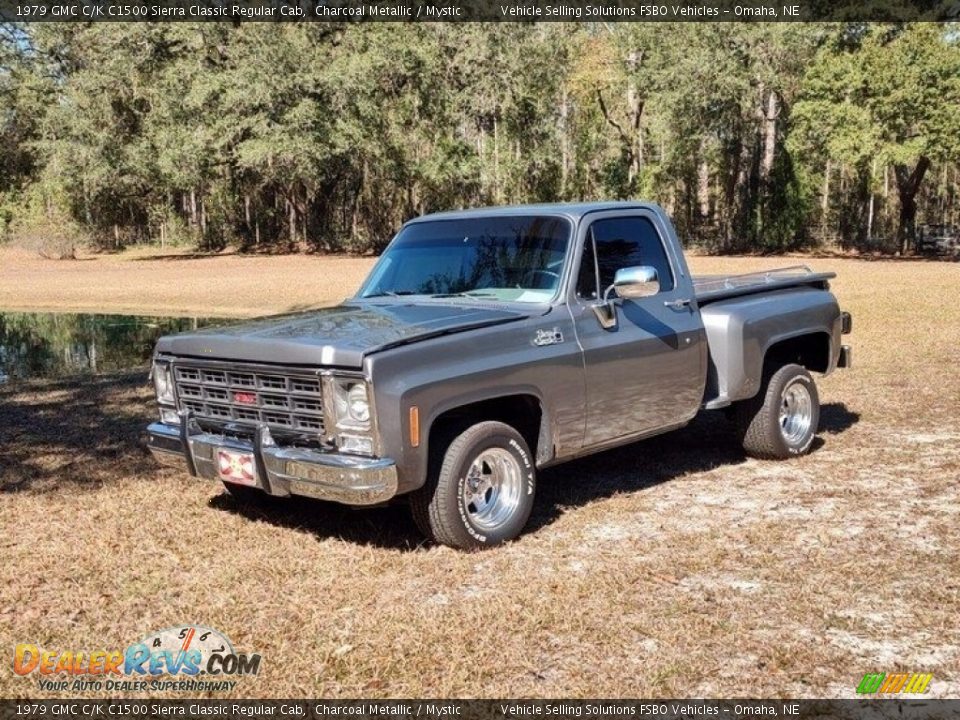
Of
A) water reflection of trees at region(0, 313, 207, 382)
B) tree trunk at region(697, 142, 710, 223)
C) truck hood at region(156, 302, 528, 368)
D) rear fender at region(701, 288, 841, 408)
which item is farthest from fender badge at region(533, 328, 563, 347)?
tree trunk at region(697, 142, 710, 223)

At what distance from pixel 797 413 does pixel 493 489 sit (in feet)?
10.7

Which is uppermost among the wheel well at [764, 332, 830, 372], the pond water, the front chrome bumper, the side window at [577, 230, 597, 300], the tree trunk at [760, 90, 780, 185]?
the tree trunk at [760, 90, 780, 185]

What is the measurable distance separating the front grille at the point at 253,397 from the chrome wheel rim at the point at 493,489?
3.06ft

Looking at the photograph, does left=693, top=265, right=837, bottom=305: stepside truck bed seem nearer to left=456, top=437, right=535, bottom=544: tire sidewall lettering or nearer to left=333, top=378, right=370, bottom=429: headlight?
left=456, top=437, right=535, bottom=544: tire sidewall lettering

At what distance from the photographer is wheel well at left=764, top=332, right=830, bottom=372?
791 centimetres

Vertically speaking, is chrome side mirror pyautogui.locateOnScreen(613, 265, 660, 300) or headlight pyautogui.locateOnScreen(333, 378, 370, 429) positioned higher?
chrome side mirror pyautogui.locateOnScreen(613, 265, 660, 300)

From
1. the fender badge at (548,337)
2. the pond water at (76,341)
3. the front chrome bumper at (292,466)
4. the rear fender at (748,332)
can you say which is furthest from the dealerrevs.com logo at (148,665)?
the pond water at (76,341)

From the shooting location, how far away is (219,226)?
52.7 meters

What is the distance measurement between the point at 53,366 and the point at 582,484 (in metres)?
10.6

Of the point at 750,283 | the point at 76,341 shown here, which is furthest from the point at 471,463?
the point at 76,341

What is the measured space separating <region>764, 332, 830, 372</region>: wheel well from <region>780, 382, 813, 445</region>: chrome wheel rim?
24 centimetres

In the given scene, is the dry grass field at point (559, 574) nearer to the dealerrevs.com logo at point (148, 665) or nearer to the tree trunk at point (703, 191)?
the dealerrevs.com logo at point (148, 665)

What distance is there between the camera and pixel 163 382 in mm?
6059

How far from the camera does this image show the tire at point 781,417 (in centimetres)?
743
